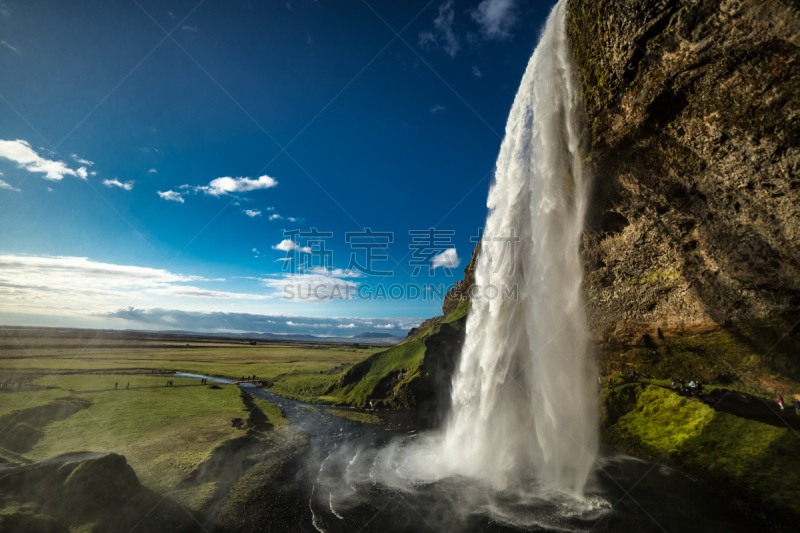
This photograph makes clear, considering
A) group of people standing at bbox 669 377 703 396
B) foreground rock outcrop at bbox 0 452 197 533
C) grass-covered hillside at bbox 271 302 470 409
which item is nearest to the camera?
foreground rock outcrop at bbox 0 452 197 533

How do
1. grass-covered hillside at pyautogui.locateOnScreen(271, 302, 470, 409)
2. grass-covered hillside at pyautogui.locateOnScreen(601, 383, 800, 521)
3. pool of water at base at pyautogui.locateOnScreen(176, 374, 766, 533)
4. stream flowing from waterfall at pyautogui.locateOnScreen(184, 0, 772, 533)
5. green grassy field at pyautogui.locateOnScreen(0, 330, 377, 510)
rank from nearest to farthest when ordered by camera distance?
pool of water at base at pyautogui.locateOnScreen(176, 374, 766, 533), grass-covered hillside at pyautogui.locateOnScreen(601, 383, 800, 521), stream flowing from waterfall at pyautogui.locateOnScreen(184, 0, 772, 533), green grassy field at pyautogui.locateOnScreen(0, 330, 377, 510), grass-covered hillside at pyautogui.locateOnScreen(271, 302, 470, 409)

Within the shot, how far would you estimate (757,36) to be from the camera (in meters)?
14.9

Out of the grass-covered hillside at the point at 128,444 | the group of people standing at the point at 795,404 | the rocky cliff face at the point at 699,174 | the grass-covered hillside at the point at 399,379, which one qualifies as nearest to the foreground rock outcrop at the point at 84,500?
the grass-covered hillside at the point at 128,444

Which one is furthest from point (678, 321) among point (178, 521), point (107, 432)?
point (107, 432)

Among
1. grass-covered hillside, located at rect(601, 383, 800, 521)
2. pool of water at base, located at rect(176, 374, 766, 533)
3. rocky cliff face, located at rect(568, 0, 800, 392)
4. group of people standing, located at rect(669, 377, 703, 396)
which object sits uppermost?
rocky cliff face, located at rect(568, 0, 800, 392)

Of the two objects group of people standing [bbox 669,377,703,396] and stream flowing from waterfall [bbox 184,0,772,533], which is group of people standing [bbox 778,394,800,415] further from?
stream flowing from waterfall [bbox 184,0,772,533]

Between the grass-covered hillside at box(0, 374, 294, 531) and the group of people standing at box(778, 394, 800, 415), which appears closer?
the grass-covered hillside at box(0, 374, 294, 531)

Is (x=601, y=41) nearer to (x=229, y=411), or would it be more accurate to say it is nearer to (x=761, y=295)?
(x=761, y=295)

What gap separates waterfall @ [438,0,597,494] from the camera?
23875 millimetres

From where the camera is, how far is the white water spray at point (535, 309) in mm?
23422

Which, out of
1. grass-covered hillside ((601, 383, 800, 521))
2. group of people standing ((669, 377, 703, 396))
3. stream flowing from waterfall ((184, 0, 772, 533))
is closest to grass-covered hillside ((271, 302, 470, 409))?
stream flowing from waterfall ((184, 0, 772, 533))

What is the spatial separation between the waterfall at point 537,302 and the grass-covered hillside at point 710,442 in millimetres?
2765

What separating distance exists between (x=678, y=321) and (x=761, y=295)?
575cm

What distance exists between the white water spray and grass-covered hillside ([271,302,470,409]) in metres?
11.3
